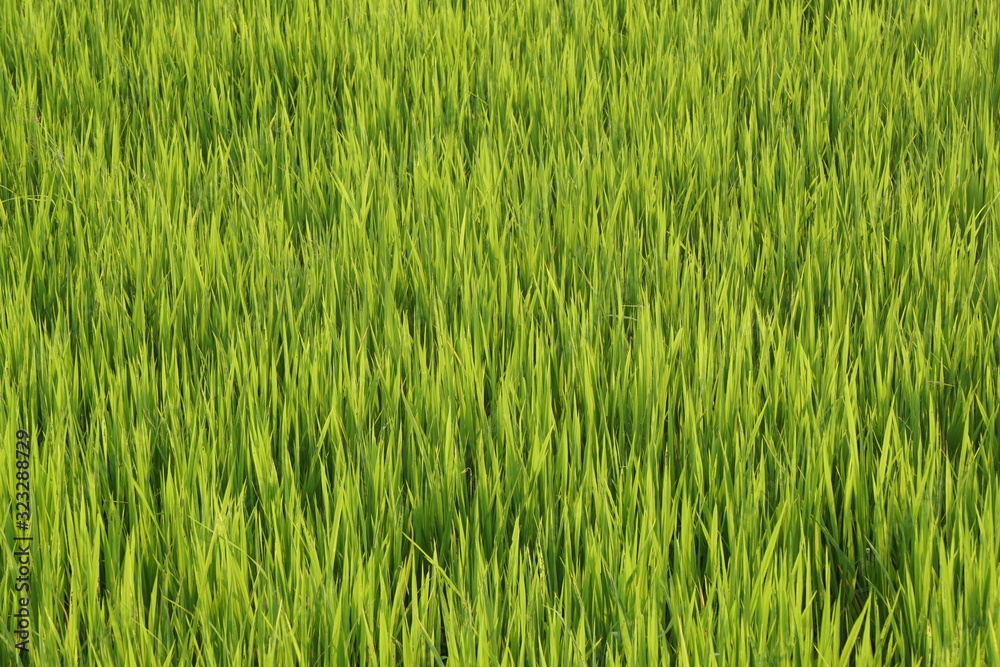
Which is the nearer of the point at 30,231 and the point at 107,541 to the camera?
the point at 107,541

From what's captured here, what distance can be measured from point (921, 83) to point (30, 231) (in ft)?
6.32

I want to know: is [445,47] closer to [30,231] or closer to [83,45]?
[83,45]

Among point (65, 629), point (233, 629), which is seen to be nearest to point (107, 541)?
point (65, 629)

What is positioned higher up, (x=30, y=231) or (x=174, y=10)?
(x=174, y=10)

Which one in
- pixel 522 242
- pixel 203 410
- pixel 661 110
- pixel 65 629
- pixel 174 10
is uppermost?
pixel 174 10

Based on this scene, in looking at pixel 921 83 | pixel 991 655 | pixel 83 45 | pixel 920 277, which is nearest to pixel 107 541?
pixel 991 655

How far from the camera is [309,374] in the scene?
4.72 ft

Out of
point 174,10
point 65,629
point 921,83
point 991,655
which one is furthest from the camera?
point 174,10

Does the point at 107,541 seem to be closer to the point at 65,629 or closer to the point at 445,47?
the point at 65,629

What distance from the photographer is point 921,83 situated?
241 centimetres

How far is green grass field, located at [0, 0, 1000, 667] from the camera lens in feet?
3.59

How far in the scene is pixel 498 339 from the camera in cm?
157

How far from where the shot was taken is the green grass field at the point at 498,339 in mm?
1095

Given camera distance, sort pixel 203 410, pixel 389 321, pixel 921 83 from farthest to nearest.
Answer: pixel 921 83, pixel 389 321, pixel 203 410
